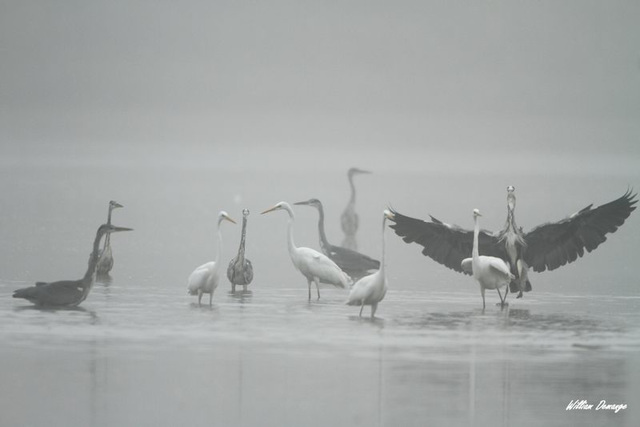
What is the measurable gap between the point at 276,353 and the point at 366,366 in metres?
0.85

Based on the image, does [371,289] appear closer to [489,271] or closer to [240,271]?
[489,271]

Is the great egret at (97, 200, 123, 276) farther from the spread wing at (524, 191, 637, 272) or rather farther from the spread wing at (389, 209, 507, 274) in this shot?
the spread wing at (524, 191, 637, 272)

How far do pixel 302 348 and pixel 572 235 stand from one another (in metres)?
5.02

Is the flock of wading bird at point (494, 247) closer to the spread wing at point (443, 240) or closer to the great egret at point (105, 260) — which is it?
the spread wing at point (443, 240)

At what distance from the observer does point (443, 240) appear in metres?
14.9

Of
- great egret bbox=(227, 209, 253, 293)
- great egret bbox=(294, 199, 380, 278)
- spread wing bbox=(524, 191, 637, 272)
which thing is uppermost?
spread wing bbox=(524, 191, 637, 272)

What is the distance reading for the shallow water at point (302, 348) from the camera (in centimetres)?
851

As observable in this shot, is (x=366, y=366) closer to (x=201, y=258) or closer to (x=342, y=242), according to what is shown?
(x=201, y=258)

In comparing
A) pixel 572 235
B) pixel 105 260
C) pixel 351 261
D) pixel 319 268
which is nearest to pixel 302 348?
pixel 319 268

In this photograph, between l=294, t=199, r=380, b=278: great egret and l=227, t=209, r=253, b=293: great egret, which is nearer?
l=227, t=209, r=253, b=293: great egret

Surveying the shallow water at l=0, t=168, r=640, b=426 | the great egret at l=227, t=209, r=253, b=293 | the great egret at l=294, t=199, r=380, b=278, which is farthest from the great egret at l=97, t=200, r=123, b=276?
the great egret at l=294, t=199, r=380, b=278

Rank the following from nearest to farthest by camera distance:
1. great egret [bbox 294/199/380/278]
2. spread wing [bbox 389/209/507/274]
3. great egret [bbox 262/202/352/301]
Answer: great egret [bbox 262/202/352/301] < spread wing [bbox 389/209/507/274] < great egret [bbox 294/199/380/278]

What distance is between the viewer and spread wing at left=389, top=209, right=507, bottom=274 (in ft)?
48.3

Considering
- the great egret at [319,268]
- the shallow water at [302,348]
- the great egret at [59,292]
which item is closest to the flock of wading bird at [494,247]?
the great egret at [319,268]
